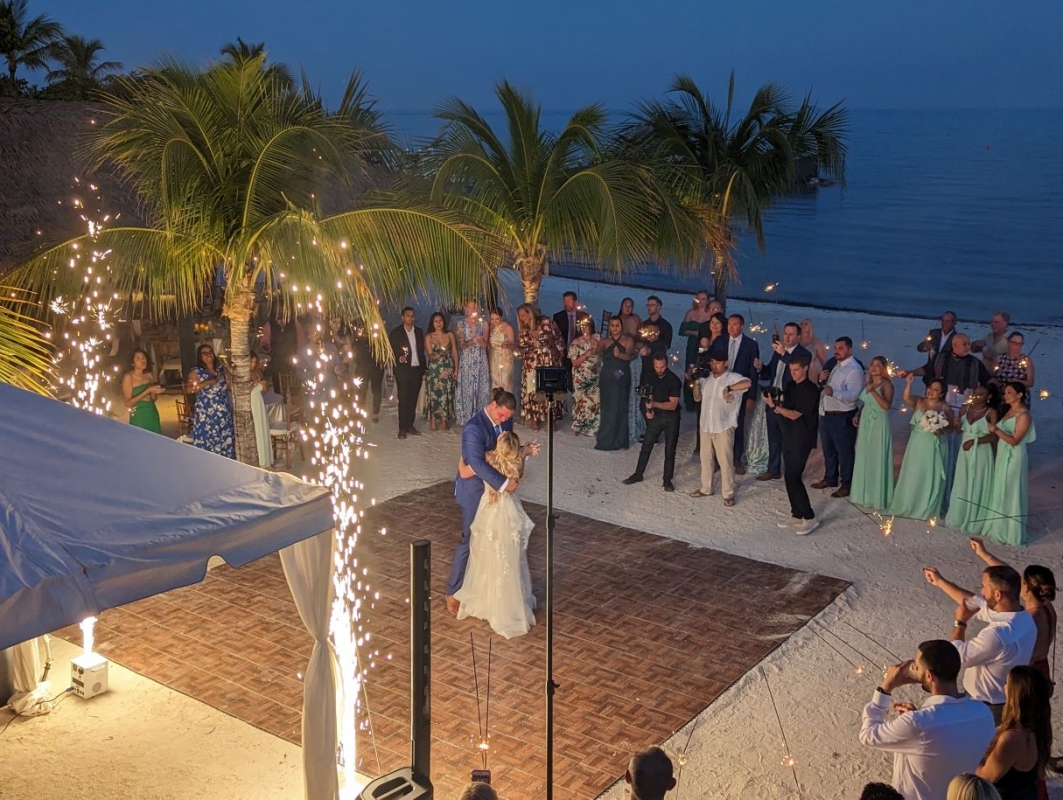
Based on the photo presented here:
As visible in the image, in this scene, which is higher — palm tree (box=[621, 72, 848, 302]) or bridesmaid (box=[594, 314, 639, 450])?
palm tree (box=[621, 72, 848, 302])

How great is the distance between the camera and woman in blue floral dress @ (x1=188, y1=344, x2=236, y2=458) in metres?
11.5

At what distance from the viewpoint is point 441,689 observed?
304 inches

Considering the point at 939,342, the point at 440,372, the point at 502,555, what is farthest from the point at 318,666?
the point at 939,342

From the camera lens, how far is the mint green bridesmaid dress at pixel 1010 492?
1010 cm

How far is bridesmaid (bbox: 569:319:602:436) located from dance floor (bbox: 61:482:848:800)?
140 inches

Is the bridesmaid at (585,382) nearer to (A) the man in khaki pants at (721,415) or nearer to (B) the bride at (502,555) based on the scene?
(A) the man in khaki pants at (721,415)

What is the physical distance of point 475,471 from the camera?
27.2 ft

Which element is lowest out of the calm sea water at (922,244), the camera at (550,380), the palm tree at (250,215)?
the calm sea water at (922,244)

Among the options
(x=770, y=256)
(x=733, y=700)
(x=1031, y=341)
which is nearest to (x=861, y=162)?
(x=770, y=256)

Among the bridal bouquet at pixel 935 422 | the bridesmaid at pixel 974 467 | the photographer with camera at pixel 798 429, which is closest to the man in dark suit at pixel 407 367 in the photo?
the photographer with camera at pixel 798 429

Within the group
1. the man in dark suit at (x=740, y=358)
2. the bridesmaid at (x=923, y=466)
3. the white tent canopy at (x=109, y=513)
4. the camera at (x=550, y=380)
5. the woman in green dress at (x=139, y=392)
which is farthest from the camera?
the man in dark suit at (x=740, y=358)

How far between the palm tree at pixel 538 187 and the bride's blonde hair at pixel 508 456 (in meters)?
5.45

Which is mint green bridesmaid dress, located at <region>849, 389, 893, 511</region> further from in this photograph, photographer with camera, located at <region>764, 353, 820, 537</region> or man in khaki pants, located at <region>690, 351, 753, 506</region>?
man in khaki pants, located at <region>690, 351, 753, 506</region>

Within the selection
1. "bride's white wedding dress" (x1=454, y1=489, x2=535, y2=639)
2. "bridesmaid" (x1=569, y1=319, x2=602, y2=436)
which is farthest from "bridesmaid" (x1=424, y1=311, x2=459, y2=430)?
"bride's white wedding dress" (x1=454, y1=489, x2=535, y2=639)
